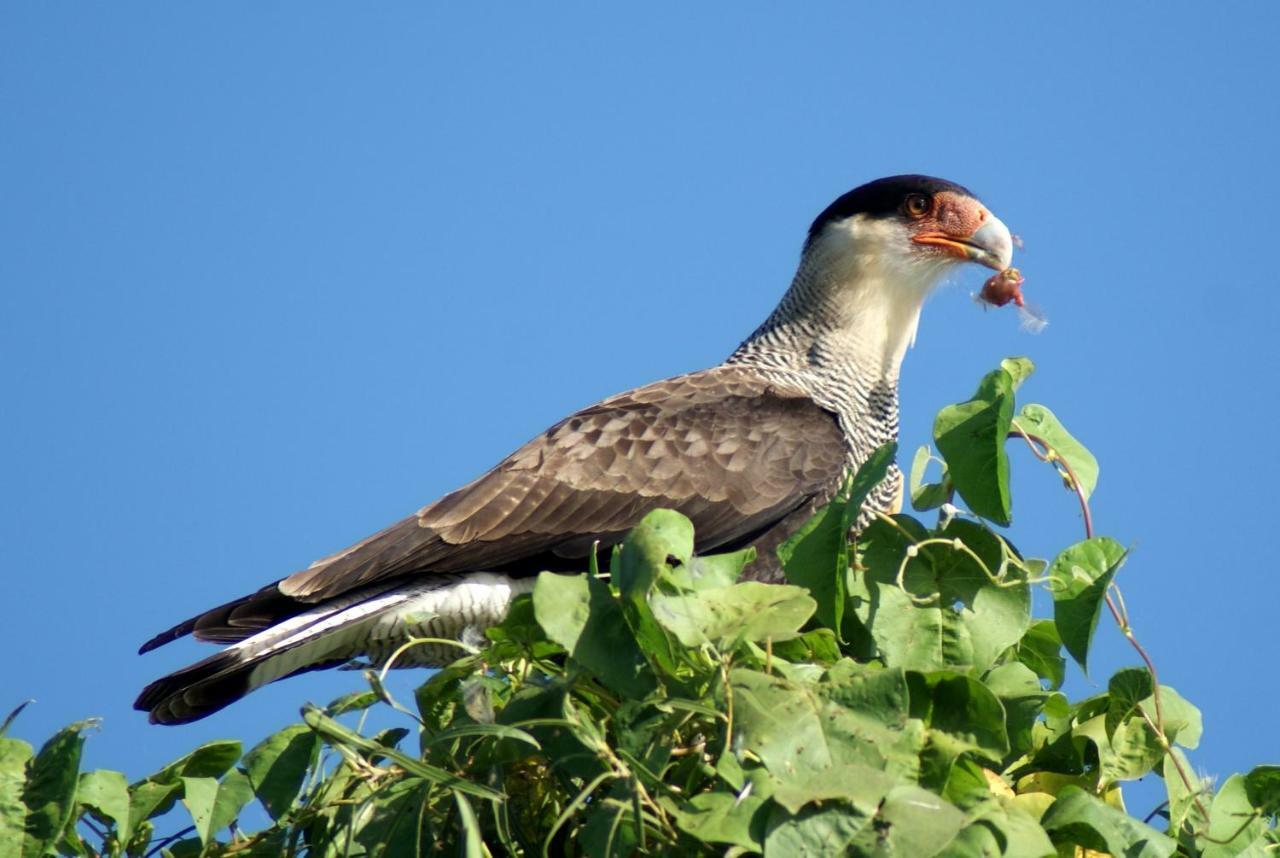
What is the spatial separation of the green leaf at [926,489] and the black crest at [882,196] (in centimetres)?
341

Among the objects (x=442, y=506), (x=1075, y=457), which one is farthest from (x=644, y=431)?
(x=1075, y=457)

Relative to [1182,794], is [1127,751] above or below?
above

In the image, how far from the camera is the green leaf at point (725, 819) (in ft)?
9.72

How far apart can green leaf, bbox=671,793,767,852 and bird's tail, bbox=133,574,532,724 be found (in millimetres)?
2515

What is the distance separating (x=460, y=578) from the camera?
6.16 metres

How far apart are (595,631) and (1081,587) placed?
3.82ft

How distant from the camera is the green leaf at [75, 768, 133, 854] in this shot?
12.7 feet

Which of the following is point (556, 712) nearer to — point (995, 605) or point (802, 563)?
point (802, 563)

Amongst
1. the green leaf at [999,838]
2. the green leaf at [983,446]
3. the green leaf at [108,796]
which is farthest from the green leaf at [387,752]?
the green leaf at [983,446]

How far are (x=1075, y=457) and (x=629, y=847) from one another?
66.3 inches

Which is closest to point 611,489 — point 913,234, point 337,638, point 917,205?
point 337,638

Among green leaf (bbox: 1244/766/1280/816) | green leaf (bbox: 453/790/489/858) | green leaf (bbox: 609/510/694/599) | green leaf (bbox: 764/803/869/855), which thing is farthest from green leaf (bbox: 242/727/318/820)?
green leaf (bbox: 1244/766/1280/816)

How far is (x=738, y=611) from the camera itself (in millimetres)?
3225

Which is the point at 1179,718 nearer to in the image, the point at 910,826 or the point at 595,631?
the point at 910,826
